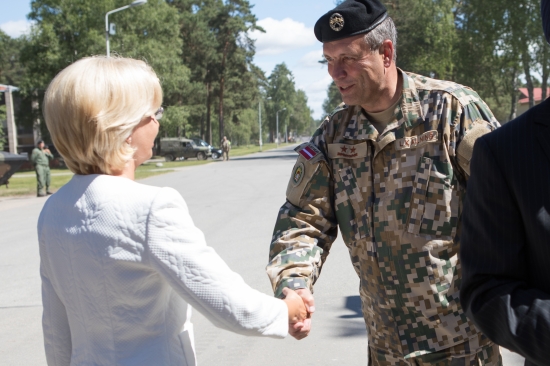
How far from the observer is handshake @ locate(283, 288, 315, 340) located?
2238 millimetres

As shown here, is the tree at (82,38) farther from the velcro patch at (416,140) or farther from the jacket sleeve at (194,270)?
the jacket sleeve at (194,270)

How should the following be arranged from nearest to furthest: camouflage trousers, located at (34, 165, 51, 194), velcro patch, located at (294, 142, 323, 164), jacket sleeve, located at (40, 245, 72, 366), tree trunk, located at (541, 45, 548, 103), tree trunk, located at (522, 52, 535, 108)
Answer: jacket sleeve, located at (40, 245, 72, 366) < velcro patch, located at (294, 142, 323, 164) < camouflage trousers, located at (34, 165, 51, 194) < tree trunk, located at (541, 45, 548, 103) < tree trunk, located at (522, 52, 535, 108)

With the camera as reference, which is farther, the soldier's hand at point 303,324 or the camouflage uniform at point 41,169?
the camouflage uniform at point 41,169

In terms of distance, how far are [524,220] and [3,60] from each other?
2921 inches

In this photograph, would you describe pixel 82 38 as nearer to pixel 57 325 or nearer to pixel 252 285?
pixel 252 285

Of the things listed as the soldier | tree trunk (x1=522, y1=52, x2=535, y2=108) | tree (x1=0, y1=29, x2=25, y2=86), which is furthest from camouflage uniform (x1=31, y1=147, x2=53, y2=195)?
tree (x1=0, y1=29, x2=25, y2=86)

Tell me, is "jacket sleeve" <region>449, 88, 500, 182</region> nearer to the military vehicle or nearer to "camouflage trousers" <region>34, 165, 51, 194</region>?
"camouflage trousers" <region>34, 165, 51, 194</region>

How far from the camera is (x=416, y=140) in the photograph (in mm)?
2512

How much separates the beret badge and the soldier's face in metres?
0.05

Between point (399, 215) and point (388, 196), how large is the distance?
90 millimetres

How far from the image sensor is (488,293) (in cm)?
151

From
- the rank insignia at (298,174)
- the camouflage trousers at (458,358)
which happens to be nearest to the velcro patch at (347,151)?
the rank insignia at (298,174)

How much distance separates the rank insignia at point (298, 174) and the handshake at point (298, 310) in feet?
1.64

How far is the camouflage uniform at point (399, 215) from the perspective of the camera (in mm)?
2424
